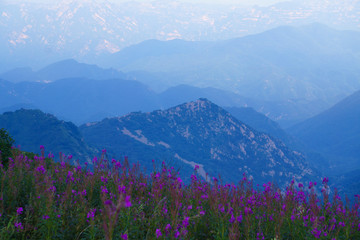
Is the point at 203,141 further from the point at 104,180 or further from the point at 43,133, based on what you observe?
the point at 104,180

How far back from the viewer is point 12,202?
4.84 metres

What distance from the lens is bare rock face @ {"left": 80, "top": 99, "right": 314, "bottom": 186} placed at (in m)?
109

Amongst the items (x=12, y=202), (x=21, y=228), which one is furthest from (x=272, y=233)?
(x=12, y=202)

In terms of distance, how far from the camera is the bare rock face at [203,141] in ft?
357

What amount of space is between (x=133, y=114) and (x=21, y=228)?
410 feet

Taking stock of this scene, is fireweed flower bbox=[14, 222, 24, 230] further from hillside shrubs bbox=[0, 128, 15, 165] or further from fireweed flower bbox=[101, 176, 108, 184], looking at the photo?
hillside shrubs bbox=[0, 128, 15, 165]

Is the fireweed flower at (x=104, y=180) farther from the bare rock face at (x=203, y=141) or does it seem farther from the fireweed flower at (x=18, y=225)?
the bare rock face at (x=203, y=141)

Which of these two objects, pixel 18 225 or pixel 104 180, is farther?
pixel 104 180

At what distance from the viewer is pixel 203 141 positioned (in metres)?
119

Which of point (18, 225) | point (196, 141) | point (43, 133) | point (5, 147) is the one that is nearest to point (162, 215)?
point (18, 225)

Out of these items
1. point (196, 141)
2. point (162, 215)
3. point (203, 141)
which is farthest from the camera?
point (196, 141)

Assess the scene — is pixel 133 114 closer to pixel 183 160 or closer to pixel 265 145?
pixel 183 160

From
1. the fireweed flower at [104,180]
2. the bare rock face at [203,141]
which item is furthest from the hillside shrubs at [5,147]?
the bare rock face at [203,141]

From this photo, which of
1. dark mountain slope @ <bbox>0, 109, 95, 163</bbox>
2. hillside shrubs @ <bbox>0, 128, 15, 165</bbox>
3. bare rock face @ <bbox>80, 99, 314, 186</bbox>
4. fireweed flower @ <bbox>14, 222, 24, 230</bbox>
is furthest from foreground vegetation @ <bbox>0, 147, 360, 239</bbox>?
bare rock face @ <bbox>80, 99, 314, 186</bbox>
